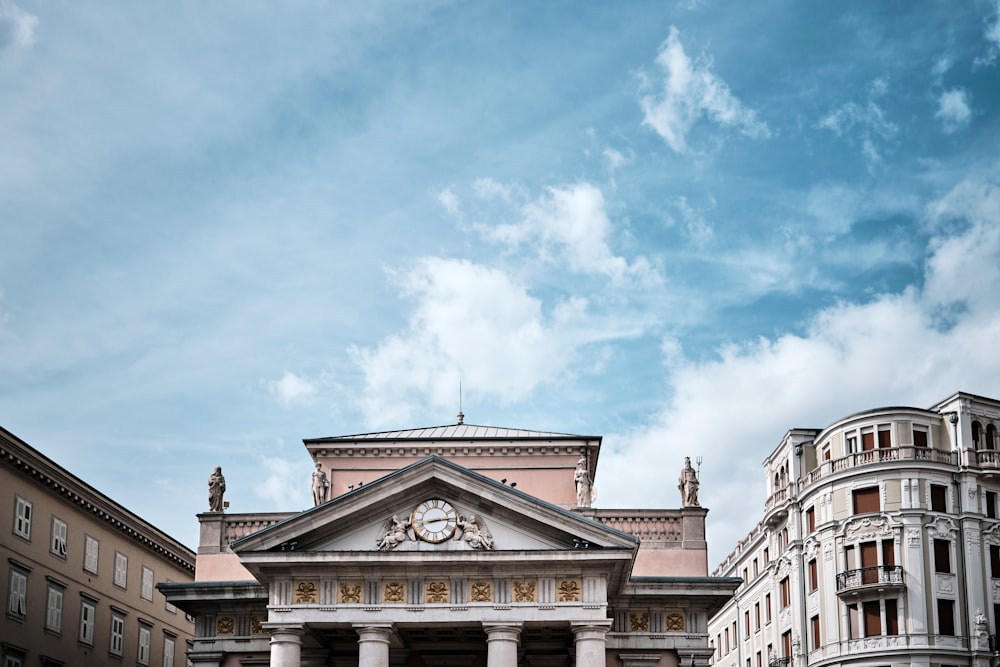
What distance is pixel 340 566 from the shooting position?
3497 cm

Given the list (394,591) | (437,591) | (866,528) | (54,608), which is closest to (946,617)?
(866,528)

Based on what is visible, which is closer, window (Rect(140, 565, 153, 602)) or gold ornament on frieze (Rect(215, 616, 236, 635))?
gold ornament on frieze (Rect(215, 616, 236, 635))

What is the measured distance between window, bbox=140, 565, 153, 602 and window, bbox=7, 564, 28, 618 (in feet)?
39.4

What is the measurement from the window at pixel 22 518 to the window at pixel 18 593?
4.57 ft

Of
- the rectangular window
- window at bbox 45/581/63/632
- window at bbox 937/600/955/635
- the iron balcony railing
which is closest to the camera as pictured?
window at bbox 45/581/63/632

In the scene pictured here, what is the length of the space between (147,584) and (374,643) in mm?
31815

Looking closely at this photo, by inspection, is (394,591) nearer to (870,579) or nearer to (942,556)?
(870,579)

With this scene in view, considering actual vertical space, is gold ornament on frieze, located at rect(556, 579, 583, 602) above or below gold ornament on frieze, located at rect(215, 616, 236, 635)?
above

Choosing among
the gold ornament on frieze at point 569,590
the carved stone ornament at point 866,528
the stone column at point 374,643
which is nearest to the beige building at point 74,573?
the stone column at point 374,643

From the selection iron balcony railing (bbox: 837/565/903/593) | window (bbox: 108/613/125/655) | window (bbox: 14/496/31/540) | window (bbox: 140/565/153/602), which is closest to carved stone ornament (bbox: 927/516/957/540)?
iron balcony railing (bbox: 837/565/903/593)

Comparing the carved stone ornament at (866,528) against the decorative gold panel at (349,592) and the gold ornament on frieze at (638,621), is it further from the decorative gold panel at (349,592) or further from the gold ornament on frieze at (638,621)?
the decorative gold panel at (349,592)

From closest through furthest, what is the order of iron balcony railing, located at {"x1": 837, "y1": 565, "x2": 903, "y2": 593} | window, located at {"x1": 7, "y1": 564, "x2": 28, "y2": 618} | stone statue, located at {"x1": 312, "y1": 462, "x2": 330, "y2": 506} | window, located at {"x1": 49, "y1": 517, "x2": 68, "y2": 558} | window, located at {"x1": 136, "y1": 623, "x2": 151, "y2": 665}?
1. stone statue, located at {"x1": 312, "y1": 462, "x2": 330, "y2": 506}
2. window, located at {"x1": 7, "y1": 564, "x2": 28, "y2": 618}
3. window, located at {"x1": 49, "y1": 517, "x2": 68, "y2": 558}
4. window, located at {"x1": 136, "y1": 623, "x2": 151, "y2": 665}
5. iron balcony railing, located at {"x1": 837, "y1": 565, "x2": 903, "y2": 593}

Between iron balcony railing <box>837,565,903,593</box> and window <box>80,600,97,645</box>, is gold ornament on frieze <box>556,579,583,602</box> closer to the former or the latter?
window <box>80,600,97,645</box>

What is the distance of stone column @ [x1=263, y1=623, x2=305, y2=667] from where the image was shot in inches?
1363
